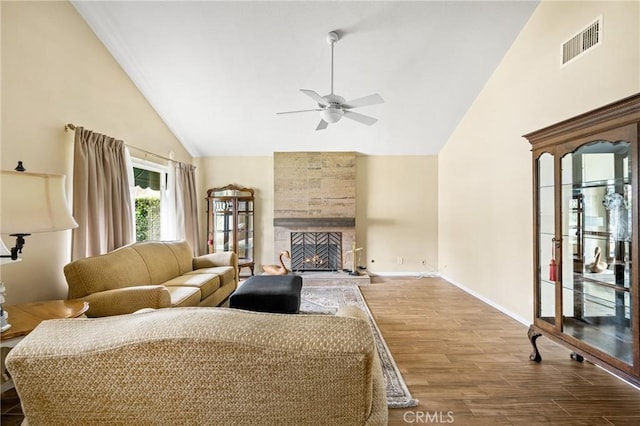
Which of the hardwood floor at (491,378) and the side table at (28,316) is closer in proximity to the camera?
the side table at (28,316)

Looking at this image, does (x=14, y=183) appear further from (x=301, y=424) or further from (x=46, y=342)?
(x=301, y=424)

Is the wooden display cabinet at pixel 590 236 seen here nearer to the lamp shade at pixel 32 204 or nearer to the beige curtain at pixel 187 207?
the lamp shade at pixel 32 204

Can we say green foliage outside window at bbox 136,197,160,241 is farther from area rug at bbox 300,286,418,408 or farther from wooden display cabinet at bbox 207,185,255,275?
area rug at bbox 300,286,418,408

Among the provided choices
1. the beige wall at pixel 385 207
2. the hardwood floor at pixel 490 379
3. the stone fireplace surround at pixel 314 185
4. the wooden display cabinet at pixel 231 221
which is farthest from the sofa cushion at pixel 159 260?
the stone fireplace surround at pixel 314 185

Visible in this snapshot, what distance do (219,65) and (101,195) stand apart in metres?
2.02

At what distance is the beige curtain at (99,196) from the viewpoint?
9.00ft

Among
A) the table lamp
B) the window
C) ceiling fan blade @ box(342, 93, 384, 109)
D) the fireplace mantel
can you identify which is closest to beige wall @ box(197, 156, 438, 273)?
the fireplace mantel

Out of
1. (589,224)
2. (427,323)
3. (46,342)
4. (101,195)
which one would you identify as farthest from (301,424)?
(101,195)

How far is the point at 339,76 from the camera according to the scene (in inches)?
142

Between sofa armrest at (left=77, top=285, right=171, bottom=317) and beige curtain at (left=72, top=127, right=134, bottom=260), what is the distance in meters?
0.72

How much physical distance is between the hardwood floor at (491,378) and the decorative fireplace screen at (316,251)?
2.04 m

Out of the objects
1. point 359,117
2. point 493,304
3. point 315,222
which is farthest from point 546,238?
point 315,222

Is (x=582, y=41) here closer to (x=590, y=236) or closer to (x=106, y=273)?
(x=590, y=236)

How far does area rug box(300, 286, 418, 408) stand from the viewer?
1.93m
